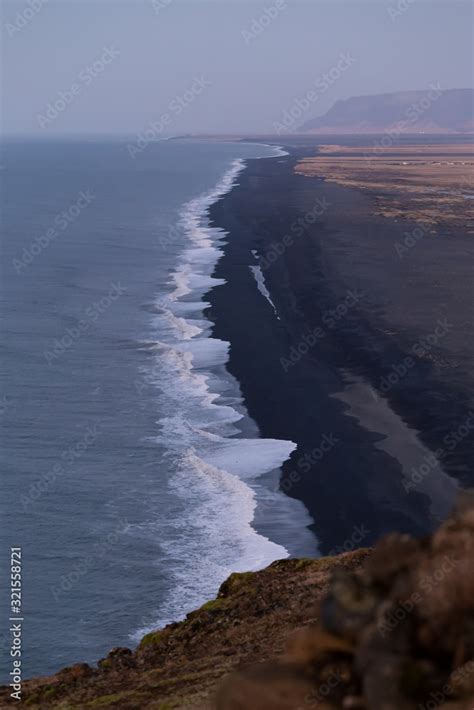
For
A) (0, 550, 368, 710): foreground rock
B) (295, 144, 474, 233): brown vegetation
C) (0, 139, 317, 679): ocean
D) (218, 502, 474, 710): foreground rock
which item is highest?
(218, 502, 474, 710): foreground rock

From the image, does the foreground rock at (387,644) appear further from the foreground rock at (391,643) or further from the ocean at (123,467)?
the ocean at (123,467)

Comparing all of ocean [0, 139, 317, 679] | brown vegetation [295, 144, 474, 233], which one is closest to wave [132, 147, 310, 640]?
ocean [0, 139, 317, 679]

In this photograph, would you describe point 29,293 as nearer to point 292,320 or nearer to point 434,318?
point 292,320

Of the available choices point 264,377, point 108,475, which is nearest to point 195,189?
point 264,377

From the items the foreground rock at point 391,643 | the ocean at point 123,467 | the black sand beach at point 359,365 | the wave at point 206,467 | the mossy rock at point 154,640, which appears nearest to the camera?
the foreground rock at point 391,643

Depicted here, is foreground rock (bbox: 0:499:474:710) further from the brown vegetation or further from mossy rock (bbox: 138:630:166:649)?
the brown vegetation

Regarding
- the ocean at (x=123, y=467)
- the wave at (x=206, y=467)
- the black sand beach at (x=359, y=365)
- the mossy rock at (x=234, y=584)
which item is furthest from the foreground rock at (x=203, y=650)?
the black sand beach at (x=359, y=365)
